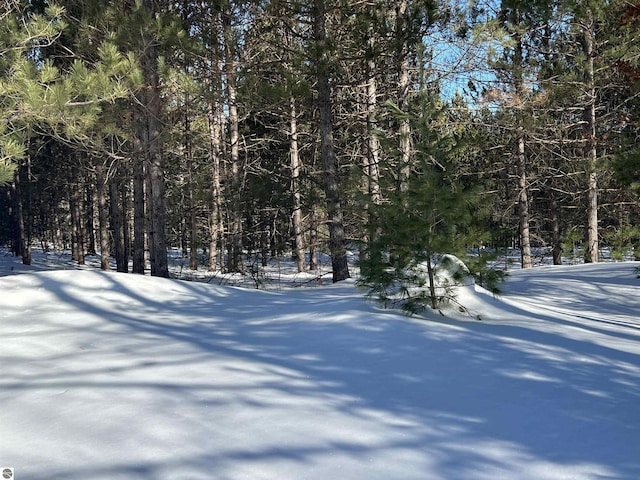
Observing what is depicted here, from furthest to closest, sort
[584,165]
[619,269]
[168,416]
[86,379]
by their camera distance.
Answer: [584,165]
[619,269]
[86,379]
[168,416]

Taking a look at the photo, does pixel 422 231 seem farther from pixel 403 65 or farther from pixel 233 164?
pixel 233 164

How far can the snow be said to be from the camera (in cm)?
239

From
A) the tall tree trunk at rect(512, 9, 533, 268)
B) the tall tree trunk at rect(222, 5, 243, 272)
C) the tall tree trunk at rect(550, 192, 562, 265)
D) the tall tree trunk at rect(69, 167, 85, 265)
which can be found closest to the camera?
the tall tree trunk at rect(222, 5, 243, 272)

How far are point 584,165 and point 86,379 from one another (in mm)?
13998

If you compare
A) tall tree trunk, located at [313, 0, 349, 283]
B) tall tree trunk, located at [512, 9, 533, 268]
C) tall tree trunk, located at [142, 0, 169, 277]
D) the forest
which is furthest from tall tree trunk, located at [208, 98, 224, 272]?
tall tree trunk, located at [512, 9, 533, 268]

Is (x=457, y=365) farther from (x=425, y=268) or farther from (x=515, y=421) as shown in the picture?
(x=425, y=268)

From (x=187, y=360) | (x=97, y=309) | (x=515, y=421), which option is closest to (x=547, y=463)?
(x=515, y=421)

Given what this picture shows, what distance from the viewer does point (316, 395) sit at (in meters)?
3.28

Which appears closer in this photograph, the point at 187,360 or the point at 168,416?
the point at 168,416

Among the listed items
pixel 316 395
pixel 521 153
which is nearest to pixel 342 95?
pixel 521 153

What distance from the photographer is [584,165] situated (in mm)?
13914

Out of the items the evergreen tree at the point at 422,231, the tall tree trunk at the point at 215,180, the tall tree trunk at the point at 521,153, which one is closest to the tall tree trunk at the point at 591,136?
the tall tree trunk at the point at 521,153

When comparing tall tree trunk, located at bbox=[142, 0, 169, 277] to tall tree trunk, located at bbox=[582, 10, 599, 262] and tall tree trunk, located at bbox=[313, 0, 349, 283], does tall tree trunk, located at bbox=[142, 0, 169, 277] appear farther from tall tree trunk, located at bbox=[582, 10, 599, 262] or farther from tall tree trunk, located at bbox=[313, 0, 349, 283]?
tall tree trunk, located at bbox=[582, 10, 599, 262]

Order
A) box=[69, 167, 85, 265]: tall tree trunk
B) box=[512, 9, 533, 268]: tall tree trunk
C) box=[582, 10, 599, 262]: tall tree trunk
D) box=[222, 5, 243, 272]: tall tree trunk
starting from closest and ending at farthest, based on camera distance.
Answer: box=[222, 5, 243, 272]: tall tree trunk < box=[582, 10, 599, 262]: tall tree trunk < box=[512, 9, 533, 268]: tall tree trunk < box=[69, 167, 85, 265]: tall tree trunk
